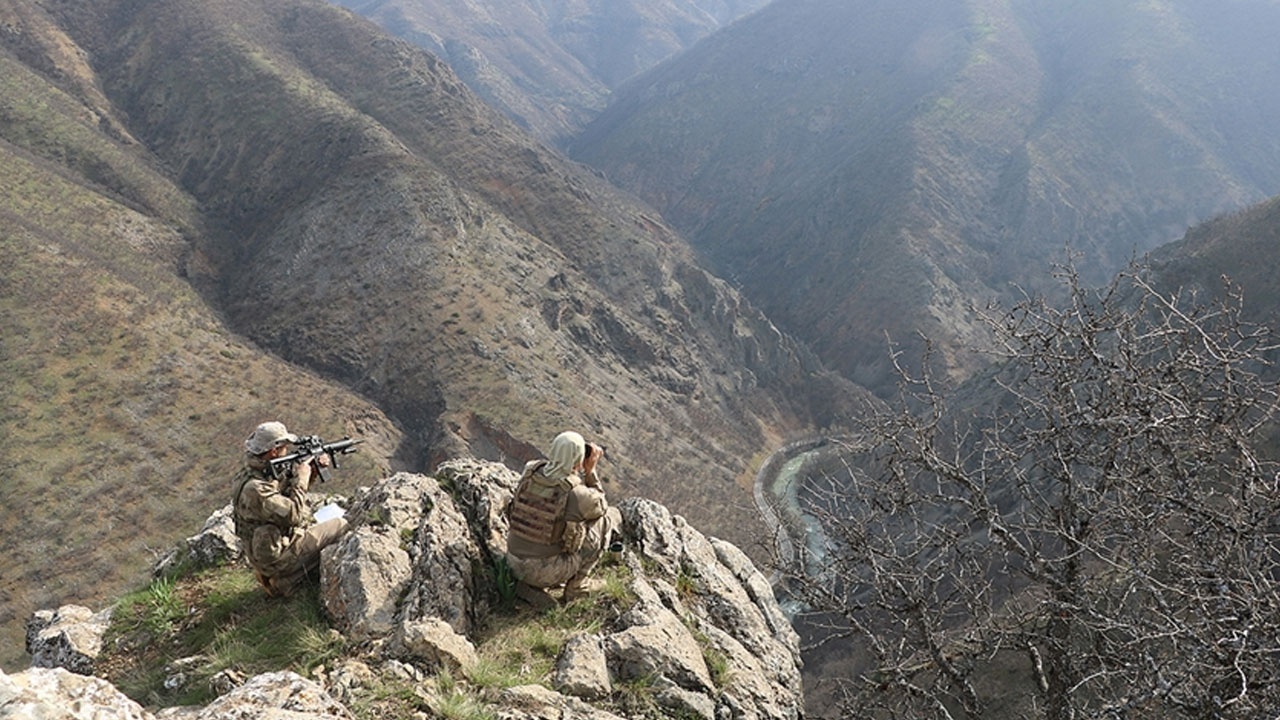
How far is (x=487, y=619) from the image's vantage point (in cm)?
662

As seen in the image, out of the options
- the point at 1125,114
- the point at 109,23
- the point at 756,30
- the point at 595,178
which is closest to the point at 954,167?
the point at 1125,114

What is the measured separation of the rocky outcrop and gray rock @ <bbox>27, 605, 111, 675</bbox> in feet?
0.39

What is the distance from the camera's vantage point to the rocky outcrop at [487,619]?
519 centimetres

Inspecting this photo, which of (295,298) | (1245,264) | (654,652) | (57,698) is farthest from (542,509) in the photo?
(1245,264)

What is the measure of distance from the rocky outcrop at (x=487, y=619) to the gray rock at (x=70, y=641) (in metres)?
0.12

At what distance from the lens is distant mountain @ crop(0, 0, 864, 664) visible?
2847cm

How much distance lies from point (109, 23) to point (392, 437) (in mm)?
59729

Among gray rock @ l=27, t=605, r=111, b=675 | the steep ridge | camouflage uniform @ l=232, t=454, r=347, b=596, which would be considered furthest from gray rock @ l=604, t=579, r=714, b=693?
the steep ridge

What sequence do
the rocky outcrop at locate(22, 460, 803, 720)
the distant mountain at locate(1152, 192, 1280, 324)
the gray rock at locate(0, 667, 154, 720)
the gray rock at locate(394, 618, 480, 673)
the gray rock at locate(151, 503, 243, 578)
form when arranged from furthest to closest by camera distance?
1. the distant mountain at locate(1152, 192, 1280, 324)
2. the gray rock at locate(151, 503, 243, 578)
3. the gray rock at locate(394, 618, 480, 673)
4. the rocky outcrop at locate(22, 460, 803, 720)
5. the gray rock at locate(0, 667, 154, 720)

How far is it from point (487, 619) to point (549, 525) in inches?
45.6

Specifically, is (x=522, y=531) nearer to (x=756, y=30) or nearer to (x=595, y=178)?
(x=595, y=178)

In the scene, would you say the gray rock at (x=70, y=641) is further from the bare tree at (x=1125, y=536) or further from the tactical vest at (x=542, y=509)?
the bare tree at (x=1125, y=536)

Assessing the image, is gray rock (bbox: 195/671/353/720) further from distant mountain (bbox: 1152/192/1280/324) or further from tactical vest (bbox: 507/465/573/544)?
distant mountain (bbox: 1152/192/1280/324)

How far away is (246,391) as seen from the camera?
34.3 meters
